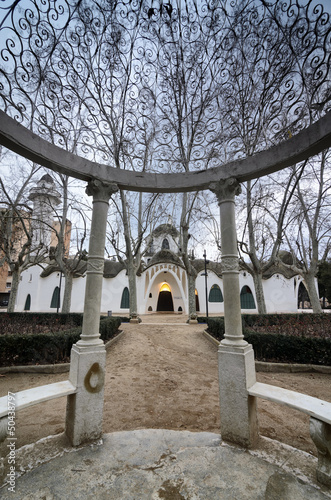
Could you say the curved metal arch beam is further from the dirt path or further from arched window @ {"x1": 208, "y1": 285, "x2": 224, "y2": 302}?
arched window @ {"x1": 208, "y1": 285, "x2": 224, "y2": 302}

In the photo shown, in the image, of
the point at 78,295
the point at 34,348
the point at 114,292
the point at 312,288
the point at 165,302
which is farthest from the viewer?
the point at 165,302

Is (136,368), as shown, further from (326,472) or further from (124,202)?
(124,202)

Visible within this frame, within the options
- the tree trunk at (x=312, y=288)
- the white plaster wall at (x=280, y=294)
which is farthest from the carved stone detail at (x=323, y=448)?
the white plaster wall at (x=280, y=294)

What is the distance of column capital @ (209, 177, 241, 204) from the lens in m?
3.73

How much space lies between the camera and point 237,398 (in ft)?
9.92

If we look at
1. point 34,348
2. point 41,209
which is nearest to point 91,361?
point 34,348

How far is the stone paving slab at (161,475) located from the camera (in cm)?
211

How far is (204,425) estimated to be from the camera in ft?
12.0

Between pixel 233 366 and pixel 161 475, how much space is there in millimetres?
1435

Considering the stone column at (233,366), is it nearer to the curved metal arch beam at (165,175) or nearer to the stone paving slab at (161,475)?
the stone paving slab at (161,475)

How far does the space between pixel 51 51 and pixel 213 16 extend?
2.78m

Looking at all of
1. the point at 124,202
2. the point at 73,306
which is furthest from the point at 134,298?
the point at 73,306

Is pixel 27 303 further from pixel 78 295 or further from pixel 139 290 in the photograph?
pixel 139 290

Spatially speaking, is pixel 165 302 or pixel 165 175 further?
pixel 165 302
